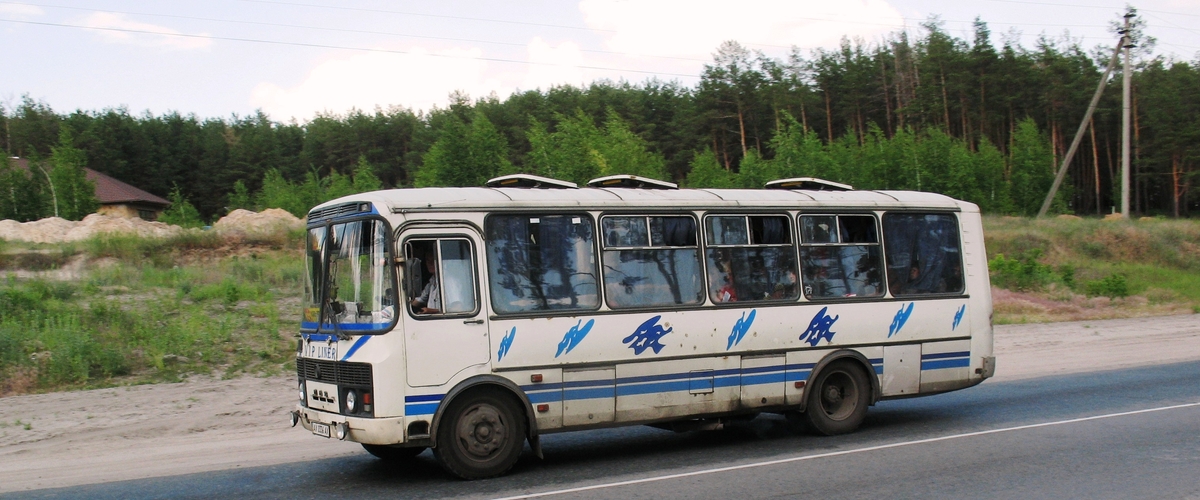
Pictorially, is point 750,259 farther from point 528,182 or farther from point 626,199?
point 528,182

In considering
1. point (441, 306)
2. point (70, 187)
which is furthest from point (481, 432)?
point (70, 187)

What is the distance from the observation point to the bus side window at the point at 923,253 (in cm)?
1195

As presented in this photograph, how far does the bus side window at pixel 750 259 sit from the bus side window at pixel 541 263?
1.59 metres

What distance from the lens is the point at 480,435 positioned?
904 cm

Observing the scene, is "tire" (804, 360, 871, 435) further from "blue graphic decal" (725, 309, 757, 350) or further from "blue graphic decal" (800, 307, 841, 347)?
"blue graphic decal" (725, 309, 757, 350)

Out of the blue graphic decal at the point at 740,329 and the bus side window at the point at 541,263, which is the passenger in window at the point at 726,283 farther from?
the bus side window at the point at 541,263

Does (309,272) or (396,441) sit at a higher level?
(309,272)

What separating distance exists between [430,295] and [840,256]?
17.5 ft

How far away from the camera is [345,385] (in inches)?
345

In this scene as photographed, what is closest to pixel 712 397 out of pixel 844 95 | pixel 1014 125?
pixel 844 95

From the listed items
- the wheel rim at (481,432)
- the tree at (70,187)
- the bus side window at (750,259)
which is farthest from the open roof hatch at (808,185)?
the tree at (70,187)

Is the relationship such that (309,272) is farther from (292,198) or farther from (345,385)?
(292,198)

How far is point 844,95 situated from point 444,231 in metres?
73.2

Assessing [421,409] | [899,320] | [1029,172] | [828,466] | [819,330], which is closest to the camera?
[421,409]
